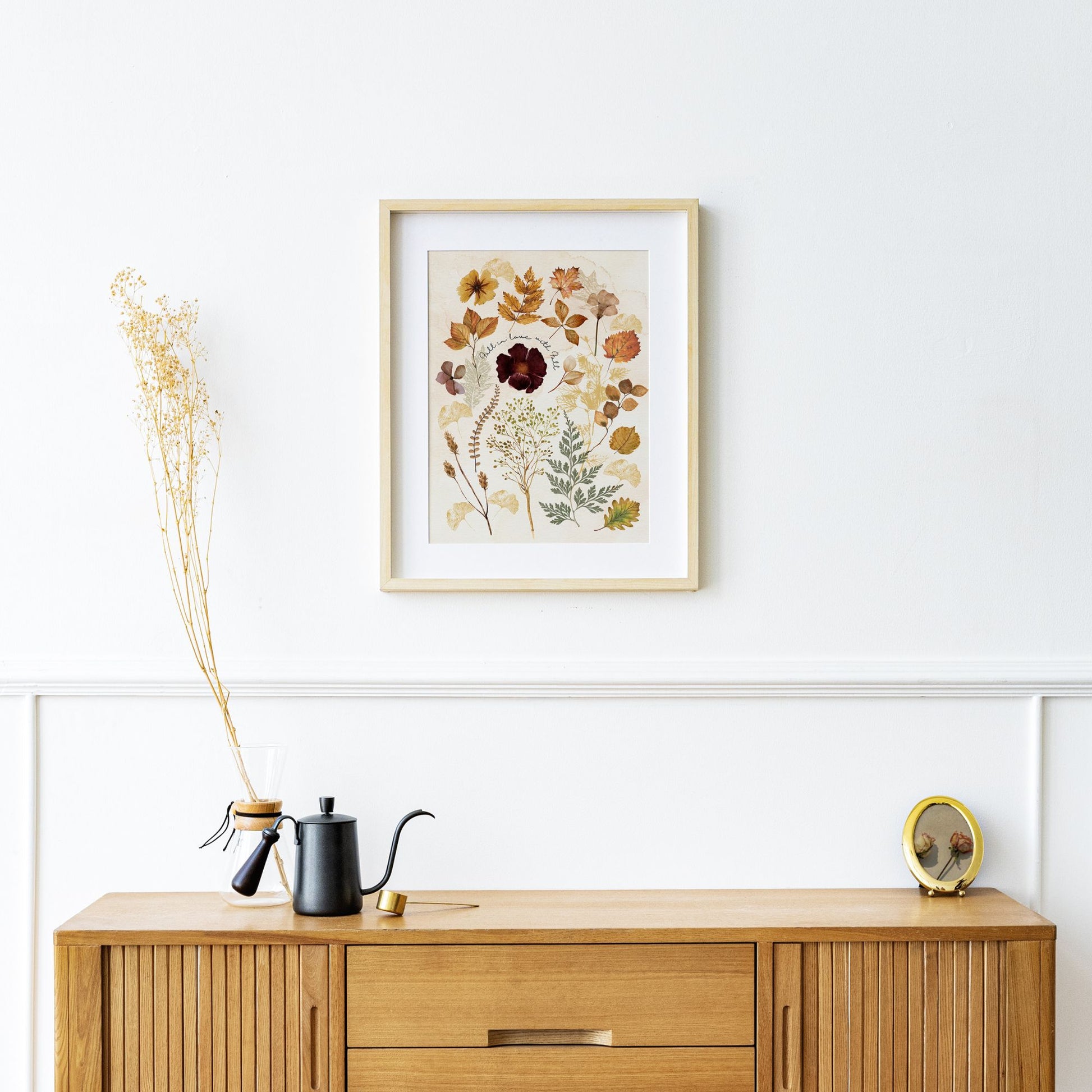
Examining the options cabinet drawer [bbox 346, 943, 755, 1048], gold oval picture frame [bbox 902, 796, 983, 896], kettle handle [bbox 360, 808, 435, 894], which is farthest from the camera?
gold oval picture frame [bbox 902, 796, 983, 896]

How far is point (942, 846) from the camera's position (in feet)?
5.66

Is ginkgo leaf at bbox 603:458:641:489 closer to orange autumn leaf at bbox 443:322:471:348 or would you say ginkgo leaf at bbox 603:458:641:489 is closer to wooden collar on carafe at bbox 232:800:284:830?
orange autumn leaf at bbox 443:322:471:348

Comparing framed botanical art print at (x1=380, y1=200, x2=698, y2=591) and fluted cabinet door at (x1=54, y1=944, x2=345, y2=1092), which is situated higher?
framed botanical art print at (x1=380, y1=200, x2=698, y2=591)

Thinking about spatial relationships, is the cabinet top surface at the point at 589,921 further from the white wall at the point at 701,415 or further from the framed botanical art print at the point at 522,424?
the framed botanical art print at the point at 522,424

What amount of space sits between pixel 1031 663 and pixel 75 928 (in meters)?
1.60

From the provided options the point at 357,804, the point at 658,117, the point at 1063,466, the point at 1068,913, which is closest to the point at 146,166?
the point at 658,117

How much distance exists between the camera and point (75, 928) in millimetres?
1494

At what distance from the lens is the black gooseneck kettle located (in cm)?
157

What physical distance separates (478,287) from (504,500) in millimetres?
373

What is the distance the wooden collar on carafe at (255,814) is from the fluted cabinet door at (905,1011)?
2.69 ft

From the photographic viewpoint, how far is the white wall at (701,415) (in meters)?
1.78

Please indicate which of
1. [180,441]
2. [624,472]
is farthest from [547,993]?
[180,441]

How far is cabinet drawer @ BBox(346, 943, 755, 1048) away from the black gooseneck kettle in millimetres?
102

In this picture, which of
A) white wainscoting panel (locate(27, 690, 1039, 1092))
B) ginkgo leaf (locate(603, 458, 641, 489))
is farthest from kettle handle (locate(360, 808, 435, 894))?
ginkgo leaf (locate(603, 458, 641, 489))
